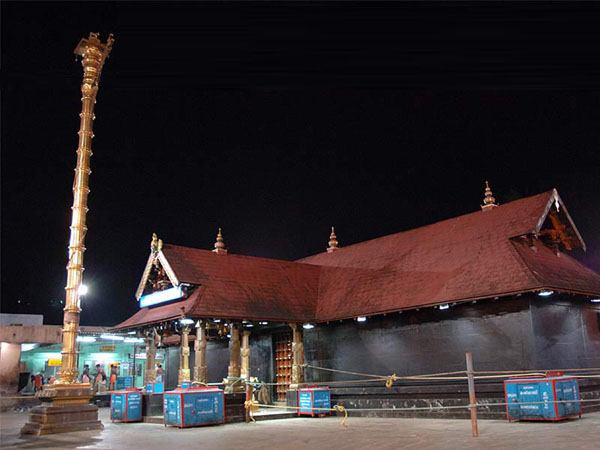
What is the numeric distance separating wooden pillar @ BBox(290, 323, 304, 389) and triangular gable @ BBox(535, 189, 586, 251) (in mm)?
10012

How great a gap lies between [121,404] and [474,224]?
1488 cm

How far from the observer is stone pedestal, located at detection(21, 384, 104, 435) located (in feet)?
52.9

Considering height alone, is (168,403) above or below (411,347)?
below

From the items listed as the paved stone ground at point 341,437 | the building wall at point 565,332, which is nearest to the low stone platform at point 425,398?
the building wall at point 565,332

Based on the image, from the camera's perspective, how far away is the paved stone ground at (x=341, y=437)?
36.8 feet

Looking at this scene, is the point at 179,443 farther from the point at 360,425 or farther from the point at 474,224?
the point at 474,224

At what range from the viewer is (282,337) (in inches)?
978

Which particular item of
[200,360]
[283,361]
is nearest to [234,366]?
[200,360]

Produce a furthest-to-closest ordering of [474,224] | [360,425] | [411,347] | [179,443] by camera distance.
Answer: [474,224], [411,347], [360,425], [179,443]

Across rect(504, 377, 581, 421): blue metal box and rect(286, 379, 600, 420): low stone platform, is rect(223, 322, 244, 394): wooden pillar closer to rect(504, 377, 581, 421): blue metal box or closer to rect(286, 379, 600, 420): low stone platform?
rect(286, 379, 600, 420): low stone platform

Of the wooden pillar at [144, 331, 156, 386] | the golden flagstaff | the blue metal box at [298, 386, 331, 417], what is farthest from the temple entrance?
the golden flagstaff

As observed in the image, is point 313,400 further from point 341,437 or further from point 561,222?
point 561,222

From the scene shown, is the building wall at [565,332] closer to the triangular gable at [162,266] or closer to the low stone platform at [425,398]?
the low stone platform at [425,398]

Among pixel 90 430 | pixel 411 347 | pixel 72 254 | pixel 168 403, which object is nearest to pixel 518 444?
pixel 411 347
